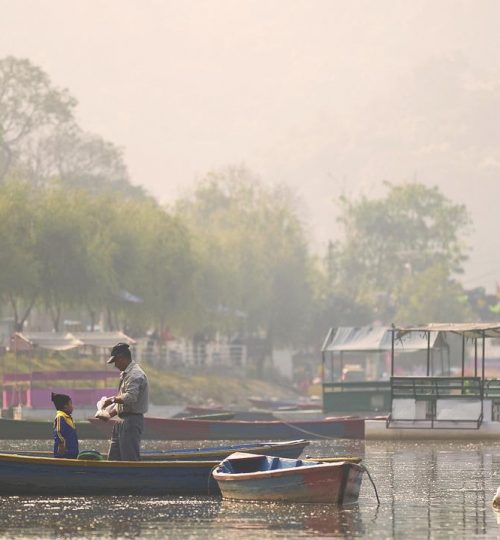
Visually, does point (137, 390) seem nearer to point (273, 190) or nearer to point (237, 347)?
point (237, 347)

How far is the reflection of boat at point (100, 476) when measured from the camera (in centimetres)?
3019

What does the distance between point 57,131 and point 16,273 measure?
217 ft

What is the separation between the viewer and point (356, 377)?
387 feet

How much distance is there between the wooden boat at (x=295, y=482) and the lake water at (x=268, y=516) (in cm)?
19

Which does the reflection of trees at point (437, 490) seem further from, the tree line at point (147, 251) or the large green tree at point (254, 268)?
the large green tree at point (254, 268)

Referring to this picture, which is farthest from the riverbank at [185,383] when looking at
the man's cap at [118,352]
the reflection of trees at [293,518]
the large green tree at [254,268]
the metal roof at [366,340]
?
the reflection of trees at [293,518]

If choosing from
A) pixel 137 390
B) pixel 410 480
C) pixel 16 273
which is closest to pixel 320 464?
pixel 137 390

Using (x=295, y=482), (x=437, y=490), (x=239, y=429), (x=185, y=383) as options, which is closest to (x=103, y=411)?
(x=295, y=482)

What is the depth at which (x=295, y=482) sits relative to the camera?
1155 inches

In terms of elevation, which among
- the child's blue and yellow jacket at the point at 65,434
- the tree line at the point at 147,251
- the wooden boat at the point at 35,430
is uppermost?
the tree line at the point at 147,251

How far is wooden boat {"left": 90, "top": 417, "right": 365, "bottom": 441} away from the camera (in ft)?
168

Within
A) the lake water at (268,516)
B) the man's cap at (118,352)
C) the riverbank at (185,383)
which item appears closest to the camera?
the lake water at (268,516)

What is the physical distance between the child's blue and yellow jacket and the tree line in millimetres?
47537

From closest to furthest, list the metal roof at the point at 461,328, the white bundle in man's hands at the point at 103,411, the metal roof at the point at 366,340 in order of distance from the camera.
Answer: the white bundle in man's hands at the point at 103,411, the metal roof at the point at 461,328, the metal roof at the point at 366,340
